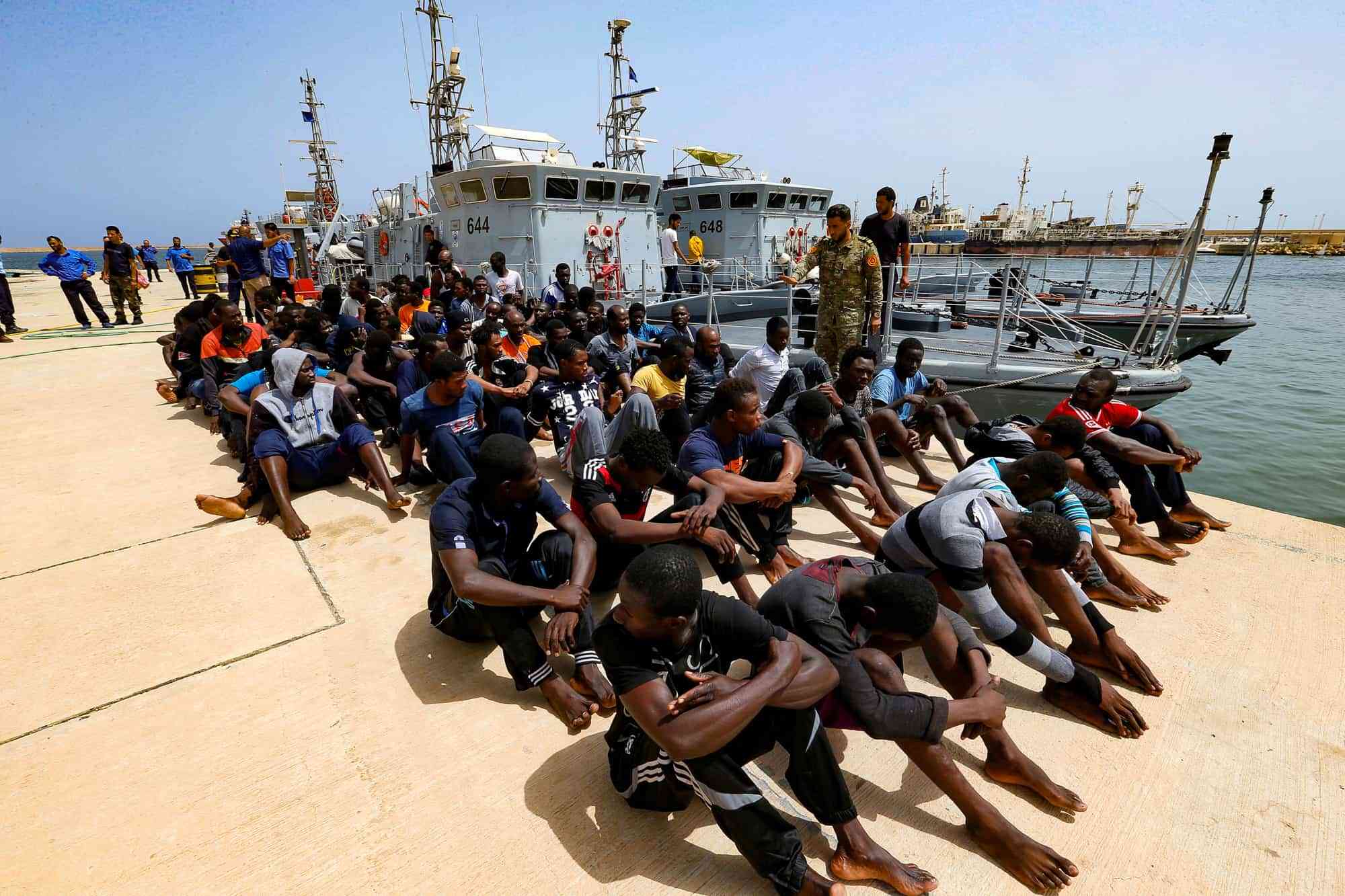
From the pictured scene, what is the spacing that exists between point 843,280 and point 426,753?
520cm

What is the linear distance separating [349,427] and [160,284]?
30.8 meters

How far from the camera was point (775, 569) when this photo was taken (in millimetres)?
3426

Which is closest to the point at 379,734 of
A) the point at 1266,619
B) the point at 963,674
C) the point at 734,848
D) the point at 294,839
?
the point at 294,839

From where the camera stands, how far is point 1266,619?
3.08m

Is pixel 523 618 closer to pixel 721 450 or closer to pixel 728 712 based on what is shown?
pixel 728 712

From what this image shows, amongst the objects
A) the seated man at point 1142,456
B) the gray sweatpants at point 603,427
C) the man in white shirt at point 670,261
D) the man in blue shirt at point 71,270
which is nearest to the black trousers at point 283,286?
the man in blue shirt at point 71,270

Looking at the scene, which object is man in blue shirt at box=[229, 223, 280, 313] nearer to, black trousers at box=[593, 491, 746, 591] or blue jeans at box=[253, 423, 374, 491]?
blue jeans at box=[253, 423, 374, 491]

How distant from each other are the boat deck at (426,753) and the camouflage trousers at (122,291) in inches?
421

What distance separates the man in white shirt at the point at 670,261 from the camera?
12000mm

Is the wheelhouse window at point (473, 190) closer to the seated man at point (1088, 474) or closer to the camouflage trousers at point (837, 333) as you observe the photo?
the camouflage trousers at point (837, 333)

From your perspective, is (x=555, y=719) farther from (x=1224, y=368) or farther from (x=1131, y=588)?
(x=1224, y=368)

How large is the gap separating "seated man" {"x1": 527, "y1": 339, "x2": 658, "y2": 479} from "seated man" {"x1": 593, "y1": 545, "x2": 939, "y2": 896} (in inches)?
62.8

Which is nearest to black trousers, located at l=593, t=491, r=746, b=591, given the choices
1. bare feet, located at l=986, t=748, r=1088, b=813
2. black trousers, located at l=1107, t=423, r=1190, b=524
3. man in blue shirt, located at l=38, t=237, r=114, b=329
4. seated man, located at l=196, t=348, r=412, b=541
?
bare feet, located at l=986, t=748, r=1088, b=813

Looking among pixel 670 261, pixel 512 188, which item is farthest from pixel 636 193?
pixel 512 188
